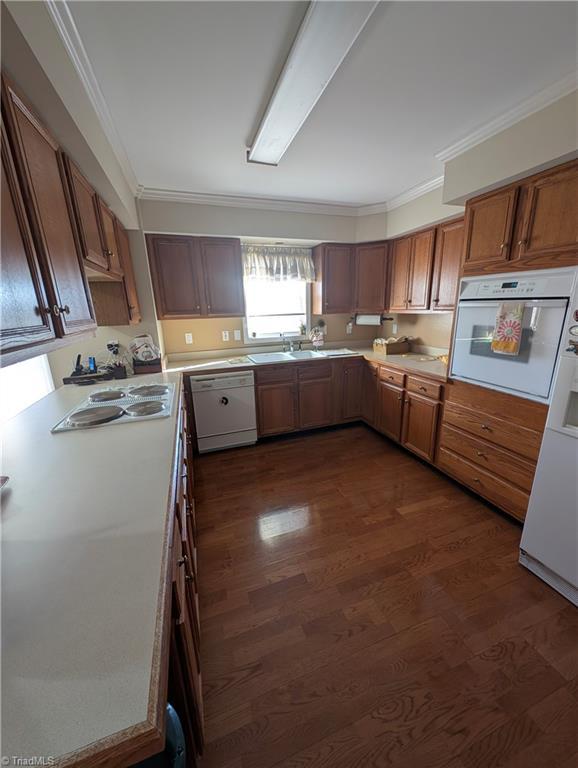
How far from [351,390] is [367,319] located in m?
0.94

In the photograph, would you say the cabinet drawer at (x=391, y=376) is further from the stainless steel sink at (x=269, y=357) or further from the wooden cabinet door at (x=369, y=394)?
the stainless steel sink at (x=269, y=357)

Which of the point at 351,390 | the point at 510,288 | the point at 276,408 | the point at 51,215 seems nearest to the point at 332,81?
the point at 51,215

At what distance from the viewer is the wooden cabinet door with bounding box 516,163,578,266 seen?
60.2 inches

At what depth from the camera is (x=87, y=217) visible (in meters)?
1.59

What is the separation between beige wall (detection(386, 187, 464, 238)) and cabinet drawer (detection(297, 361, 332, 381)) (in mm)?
1552

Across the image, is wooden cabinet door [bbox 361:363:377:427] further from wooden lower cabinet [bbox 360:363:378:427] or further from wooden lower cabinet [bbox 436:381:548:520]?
wooden lower cabinet [bbox 436:381:548:520]

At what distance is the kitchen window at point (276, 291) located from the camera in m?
3.33

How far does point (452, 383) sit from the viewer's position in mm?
2350

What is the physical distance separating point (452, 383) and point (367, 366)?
3.80 ft

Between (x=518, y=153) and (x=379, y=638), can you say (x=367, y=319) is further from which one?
(x=379, y=638)

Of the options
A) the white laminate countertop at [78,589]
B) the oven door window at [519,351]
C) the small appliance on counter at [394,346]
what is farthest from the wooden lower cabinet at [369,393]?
the white laminate countertop at [78,589]

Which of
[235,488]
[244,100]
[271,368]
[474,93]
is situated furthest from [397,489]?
[244,100]

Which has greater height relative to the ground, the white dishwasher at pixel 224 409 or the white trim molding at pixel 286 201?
the white trim molding at pixel 286 201

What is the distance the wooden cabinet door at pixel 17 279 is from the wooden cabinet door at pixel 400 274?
300 cm
